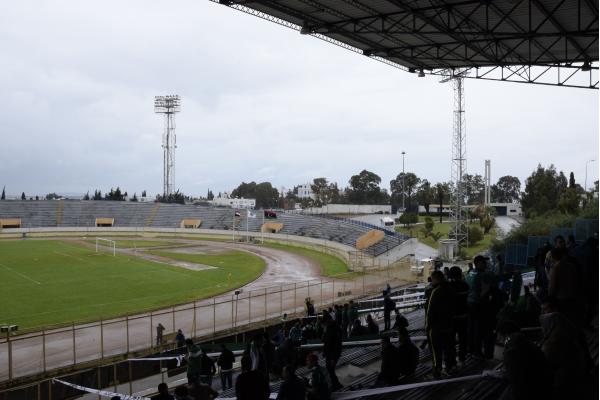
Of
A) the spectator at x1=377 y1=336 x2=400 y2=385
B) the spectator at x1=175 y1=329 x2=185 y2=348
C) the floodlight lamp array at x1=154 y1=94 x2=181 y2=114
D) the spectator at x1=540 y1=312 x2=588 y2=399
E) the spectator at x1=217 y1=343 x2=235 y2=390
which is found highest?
the floodlight lamp array at x1=154 y1=94 x2=181 y2=114

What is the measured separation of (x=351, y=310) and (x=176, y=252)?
39807 millimetres

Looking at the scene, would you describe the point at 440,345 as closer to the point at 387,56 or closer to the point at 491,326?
the point at 491,326

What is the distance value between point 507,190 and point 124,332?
424ft

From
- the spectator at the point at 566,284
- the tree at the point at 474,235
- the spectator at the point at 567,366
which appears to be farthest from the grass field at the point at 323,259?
the spectator at the point at 567,366

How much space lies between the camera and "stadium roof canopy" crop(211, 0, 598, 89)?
15047 mm

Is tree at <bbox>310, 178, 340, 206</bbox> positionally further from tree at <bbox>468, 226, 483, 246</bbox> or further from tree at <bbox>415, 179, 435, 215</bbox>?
tree at <bbox>468, 226, 483, 246</bbox>

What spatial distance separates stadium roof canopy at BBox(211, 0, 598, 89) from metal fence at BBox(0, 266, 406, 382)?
11080mm

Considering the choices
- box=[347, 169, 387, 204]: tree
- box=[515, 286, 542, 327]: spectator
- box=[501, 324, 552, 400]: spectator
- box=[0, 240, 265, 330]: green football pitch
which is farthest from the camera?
box=[347, 169, 387, 204]: tree

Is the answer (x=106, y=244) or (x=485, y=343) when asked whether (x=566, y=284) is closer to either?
(x=485, y=343)

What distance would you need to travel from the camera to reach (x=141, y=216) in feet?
262

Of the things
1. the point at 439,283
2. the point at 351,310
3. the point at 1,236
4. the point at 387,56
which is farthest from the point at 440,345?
the point at 1,236

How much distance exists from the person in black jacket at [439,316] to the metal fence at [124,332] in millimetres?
12517

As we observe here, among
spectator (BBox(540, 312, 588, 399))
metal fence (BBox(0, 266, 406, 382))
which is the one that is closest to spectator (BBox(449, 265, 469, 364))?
spectator (BBox(540, 312, 588, 399))

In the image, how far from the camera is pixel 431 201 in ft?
341
